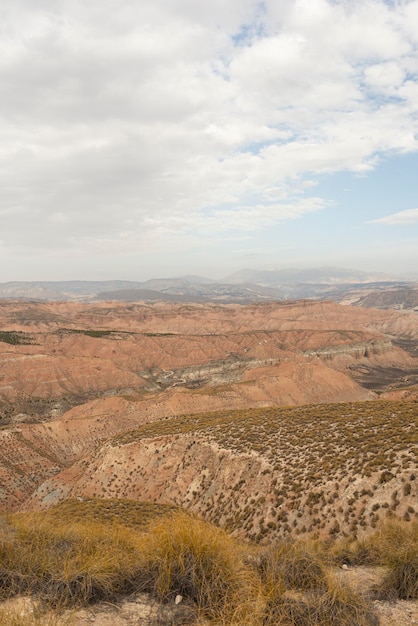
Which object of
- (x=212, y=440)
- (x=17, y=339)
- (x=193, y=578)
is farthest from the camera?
(x=17, y=339)

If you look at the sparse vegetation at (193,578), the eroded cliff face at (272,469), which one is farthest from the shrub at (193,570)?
the eroded cliff face at (272,469)

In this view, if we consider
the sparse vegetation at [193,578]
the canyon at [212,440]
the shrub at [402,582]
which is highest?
the sparse vegetation at [193,578]

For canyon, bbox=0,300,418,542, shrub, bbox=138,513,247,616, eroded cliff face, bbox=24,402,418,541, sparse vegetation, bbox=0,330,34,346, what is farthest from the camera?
sparse vegetation, bbox=0,330,34,346

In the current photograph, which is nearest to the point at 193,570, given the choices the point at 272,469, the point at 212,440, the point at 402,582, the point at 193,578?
the point at 193,578

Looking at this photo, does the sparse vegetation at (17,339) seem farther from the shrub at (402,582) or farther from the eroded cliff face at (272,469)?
the shrub at (402,582)

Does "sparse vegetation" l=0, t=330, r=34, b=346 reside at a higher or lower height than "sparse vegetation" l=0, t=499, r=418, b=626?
lower

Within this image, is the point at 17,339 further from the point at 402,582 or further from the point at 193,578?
the point at 402,582

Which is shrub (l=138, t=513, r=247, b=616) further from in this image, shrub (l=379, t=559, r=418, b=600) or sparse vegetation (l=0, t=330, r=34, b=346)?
sparse vegetation (l=0, t=330, r=34, b=346)

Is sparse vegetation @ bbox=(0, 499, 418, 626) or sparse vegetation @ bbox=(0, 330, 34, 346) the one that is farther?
sparse vegetation @ bbox=(0, 330, 34, 346)

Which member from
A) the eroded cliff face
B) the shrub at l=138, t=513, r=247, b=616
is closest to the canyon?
the eroded cliff face

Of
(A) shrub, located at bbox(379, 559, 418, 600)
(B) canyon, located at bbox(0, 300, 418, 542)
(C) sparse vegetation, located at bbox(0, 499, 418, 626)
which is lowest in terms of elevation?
(B) canyon, located at bbox(0, 300, 418, 542)

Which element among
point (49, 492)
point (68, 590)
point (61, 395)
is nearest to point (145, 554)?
point (68, 590)

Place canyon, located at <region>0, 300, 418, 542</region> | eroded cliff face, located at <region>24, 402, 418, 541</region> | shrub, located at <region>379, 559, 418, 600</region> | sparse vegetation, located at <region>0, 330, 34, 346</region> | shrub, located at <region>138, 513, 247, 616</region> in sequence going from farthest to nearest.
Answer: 1. sparse vegetation, located at <region>0, 330, 34, 346</region>
2. canyon, located at <region>0, 300, 418, 542</region>
3. eroded cliff face, located at <region>24, 402, 418, 541</region>
4. shrub, located at <region>379, 559, 418, 600</region>
5. shrub, located at <region>138, 513, 247, 616</region>
